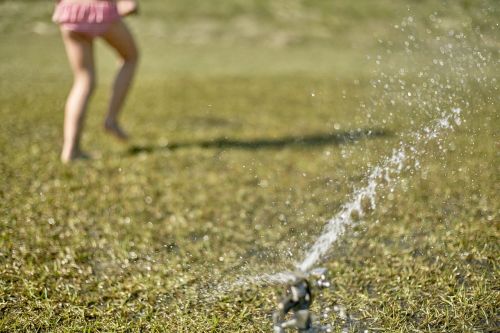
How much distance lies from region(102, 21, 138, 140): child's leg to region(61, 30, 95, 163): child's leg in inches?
6.9

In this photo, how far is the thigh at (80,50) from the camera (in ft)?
13.1

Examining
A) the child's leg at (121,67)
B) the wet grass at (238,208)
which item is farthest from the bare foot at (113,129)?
the wet grass at (238,208)

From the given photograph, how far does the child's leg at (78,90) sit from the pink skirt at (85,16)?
115 millimetres

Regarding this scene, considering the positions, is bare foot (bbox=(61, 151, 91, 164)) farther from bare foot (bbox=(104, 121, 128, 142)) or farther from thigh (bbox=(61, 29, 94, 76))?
thigh (bbox=(61, 29, 94, 76))

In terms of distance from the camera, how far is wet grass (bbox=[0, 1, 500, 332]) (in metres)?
2.28

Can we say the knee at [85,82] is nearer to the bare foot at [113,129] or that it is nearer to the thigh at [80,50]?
the thigh at [80,50]

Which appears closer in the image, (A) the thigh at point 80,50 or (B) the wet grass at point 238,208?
(B) the wet grass at point 238,208

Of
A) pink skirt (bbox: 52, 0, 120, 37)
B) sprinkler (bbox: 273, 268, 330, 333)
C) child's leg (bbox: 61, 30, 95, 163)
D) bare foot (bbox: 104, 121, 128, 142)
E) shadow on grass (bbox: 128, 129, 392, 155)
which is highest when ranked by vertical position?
sprinkler (bbox: 273, 268, 330, 333)

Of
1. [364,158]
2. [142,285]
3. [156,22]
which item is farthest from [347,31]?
[142,285]

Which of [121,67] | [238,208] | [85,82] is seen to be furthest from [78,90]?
[238,208]

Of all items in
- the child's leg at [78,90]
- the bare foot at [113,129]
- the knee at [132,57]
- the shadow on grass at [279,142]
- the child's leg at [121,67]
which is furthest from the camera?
the shadow on grass at [279,142]

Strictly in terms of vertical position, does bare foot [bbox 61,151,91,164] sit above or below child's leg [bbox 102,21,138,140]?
below

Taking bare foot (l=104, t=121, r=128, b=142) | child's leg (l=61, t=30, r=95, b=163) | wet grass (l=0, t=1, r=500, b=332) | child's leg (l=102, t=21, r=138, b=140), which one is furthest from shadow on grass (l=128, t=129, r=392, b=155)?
child's leg (l=61, t=30, r=95, b=163)

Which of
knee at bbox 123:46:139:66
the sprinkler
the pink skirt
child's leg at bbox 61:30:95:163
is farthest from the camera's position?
knee at bbox 123:46:139:66
